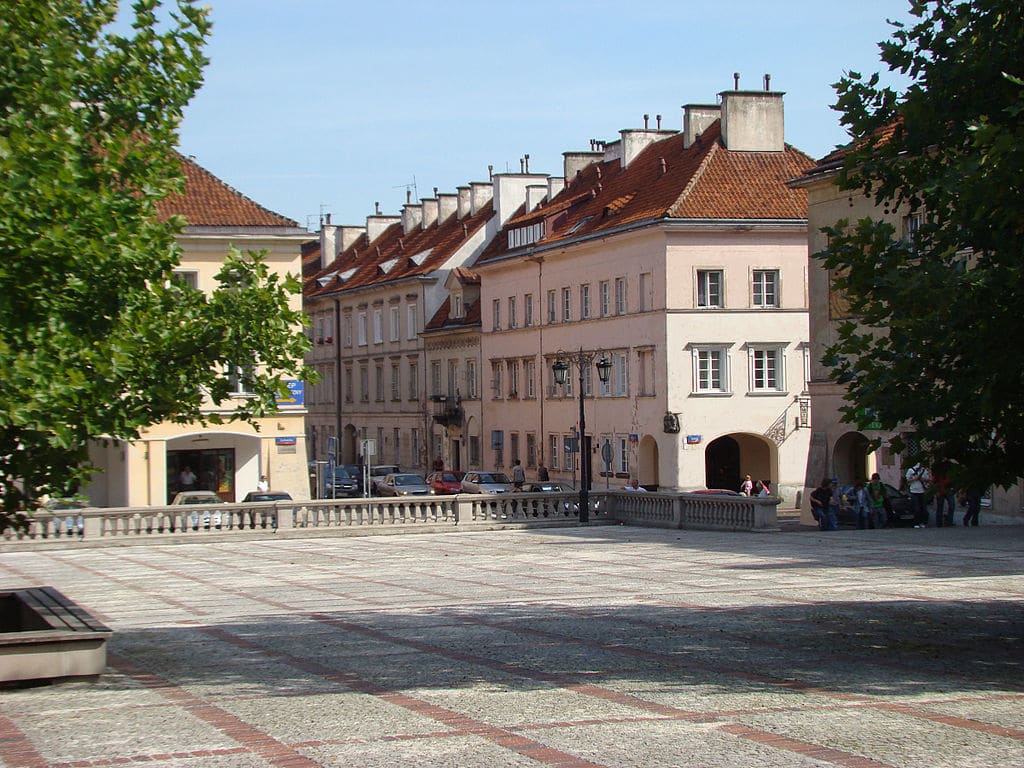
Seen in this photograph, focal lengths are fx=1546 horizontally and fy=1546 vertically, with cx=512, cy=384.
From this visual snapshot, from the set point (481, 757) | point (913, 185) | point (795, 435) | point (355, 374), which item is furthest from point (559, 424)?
point (481, 757)

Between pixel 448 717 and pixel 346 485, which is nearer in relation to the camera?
pixel 448 717

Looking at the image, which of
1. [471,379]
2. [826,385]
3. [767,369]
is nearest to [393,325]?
[471,379]

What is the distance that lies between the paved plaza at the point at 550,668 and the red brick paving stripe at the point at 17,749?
0.09 ft

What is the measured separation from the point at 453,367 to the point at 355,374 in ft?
47.4

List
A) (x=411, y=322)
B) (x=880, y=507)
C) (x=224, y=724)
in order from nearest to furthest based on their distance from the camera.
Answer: (x=224, y=724), (x=880, y=507), (x=411, y=322)

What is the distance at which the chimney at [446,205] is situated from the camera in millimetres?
88875

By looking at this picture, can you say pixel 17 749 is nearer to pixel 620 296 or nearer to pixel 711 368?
pixel 711 368

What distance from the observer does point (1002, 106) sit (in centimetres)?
1560

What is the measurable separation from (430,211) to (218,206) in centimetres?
3987

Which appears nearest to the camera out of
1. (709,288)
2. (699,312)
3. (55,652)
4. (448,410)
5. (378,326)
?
(55,652)

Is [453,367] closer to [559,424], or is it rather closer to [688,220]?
[559,424]

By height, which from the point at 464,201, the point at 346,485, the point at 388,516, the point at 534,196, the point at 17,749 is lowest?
the point at 17,749

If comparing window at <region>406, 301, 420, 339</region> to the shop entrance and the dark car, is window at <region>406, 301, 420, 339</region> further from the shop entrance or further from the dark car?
the dark car

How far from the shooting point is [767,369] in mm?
58031
